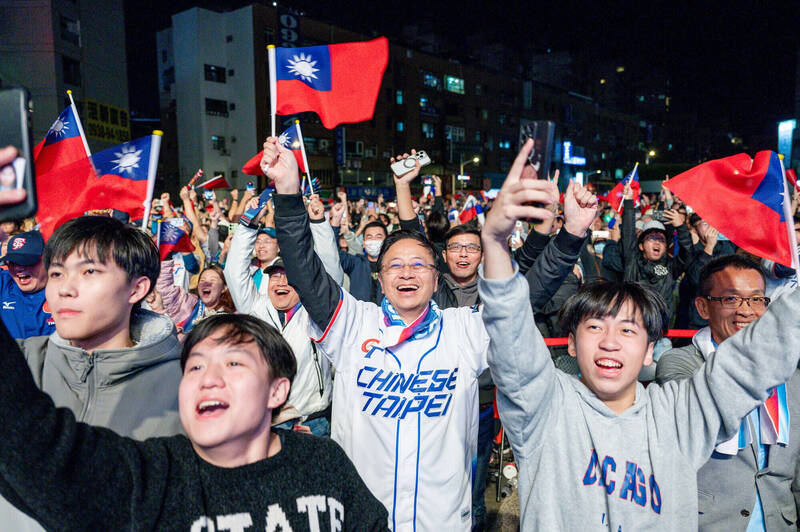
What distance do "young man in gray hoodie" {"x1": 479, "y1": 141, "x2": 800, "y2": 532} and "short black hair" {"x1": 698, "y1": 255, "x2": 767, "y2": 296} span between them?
0.89 meters

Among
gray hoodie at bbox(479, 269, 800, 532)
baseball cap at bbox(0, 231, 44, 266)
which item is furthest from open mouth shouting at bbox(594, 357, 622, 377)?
baseball cap at bbox(0, 231, 44, 266)

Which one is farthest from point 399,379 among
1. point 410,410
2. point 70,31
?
point 70,31

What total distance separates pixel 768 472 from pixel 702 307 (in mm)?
847

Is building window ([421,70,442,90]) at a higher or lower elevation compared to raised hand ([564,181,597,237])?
higher

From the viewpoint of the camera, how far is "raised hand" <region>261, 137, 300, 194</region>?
234cm

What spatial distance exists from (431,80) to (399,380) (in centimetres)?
5132

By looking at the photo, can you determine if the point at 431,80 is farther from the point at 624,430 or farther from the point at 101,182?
the point at 624,430

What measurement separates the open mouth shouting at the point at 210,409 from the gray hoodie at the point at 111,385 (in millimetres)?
371

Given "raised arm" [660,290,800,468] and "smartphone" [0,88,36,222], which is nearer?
"smartphone" [0,88,36,222]

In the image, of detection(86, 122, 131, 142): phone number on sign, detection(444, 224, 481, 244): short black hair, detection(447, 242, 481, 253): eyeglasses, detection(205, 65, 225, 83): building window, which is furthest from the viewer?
detection(205, 65, 225, 83): building window

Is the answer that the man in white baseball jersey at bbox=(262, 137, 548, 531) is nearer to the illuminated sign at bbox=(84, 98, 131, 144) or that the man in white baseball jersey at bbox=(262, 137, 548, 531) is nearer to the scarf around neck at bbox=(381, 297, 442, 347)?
the scarf around neck at bbox=(381, 297, 442, 347)

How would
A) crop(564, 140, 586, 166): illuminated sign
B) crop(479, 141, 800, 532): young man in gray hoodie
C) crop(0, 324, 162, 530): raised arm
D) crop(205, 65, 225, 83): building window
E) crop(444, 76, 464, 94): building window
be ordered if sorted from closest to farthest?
1. crop(0, 324, 162, 530): raised arm
2. crop(479, 141, 800, 532): young man in gray hoodie
3. crop(205, 65, 225, 83): building window
4. crop(444, 76, 464, 94): building window
5. crop(564, 140, 586, 166): illuminated sign

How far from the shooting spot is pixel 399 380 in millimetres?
2395

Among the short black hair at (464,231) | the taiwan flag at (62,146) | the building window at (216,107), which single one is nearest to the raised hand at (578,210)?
the short black hair at (464,231)
